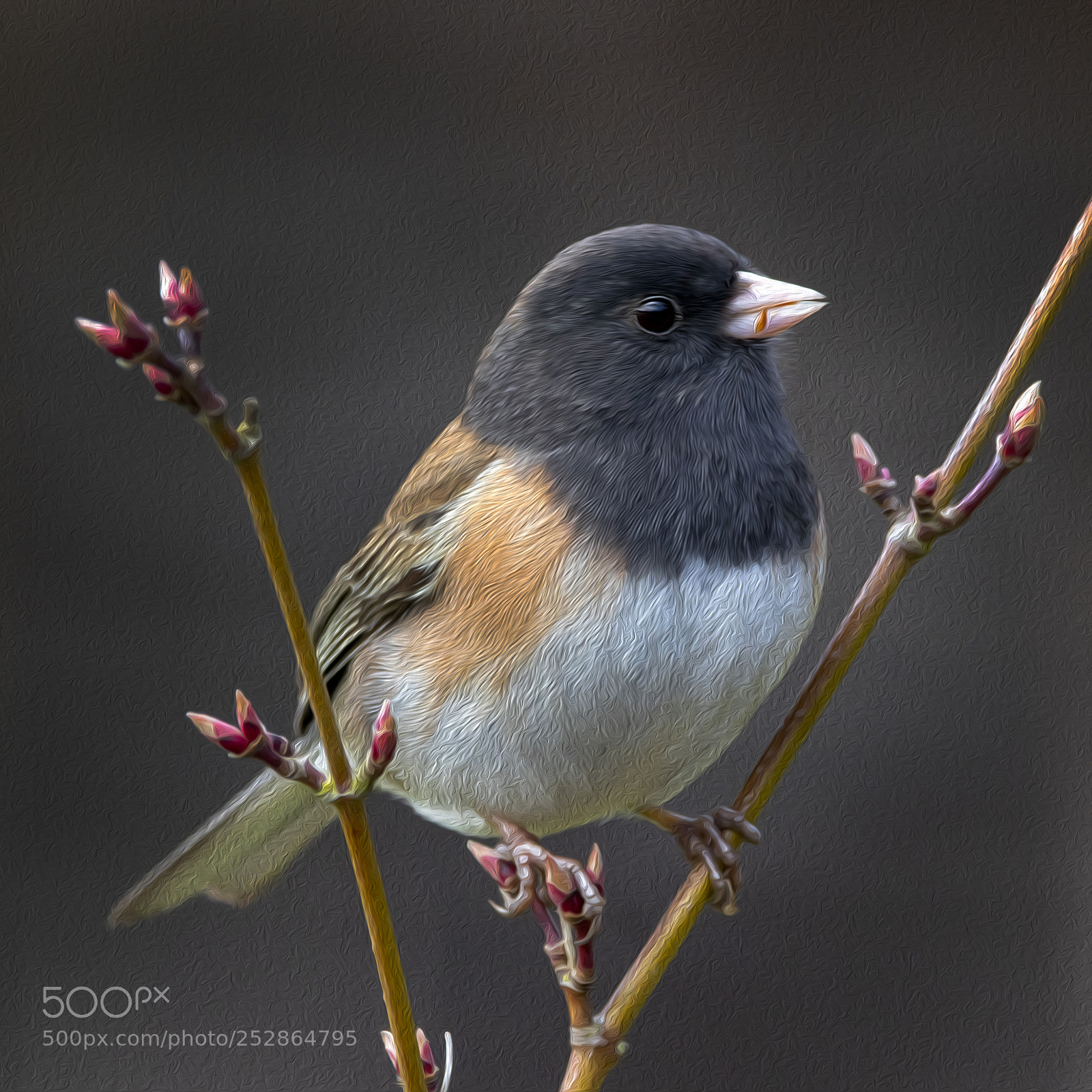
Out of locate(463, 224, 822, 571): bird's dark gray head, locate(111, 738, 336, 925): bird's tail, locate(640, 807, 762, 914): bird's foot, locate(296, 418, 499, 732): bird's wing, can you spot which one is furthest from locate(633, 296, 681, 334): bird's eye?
locate(111, 738, 336, 925): bird's tail

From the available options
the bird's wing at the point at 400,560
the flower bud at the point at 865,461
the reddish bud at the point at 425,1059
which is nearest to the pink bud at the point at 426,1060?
the reddish bud at the point at 425,1059

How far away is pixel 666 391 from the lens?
2.24ft

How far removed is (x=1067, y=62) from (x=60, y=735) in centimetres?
109

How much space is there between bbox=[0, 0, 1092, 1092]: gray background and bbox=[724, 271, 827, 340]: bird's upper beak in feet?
1.14

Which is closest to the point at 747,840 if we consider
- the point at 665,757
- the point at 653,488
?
the point at 665,757

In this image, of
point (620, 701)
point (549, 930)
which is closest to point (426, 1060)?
point (549, 930)

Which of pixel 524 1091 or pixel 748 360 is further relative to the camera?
pixel 524 1091

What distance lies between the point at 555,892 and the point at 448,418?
1.77 feet

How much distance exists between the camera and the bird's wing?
2.31ft

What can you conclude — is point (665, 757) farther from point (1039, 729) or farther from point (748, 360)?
point (1039, 729)

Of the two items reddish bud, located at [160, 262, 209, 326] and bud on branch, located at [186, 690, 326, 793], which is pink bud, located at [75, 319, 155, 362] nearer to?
reddish bud, located at [160, 262, 209, 326]

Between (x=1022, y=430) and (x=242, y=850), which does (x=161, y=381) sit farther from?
(x=242, y=850)

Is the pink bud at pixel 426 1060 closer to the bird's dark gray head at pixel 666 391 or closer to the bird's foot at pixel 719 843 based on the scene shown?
the bird's foot at pixel 719 843

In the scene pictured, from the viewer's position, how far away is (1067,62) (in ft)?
3.39
